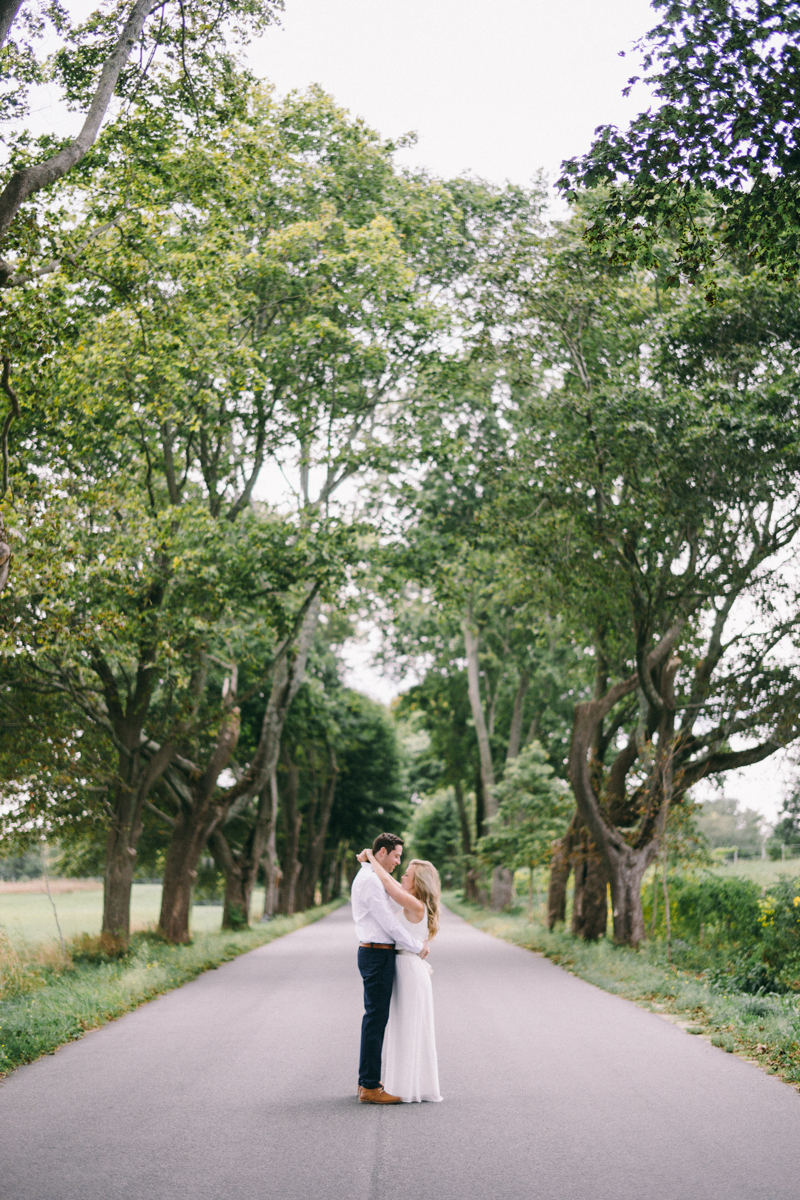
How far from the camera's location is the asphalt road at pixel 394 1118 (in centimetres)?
536

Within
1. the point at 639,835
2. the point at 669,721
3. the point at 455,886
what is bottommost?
the point at 455,886

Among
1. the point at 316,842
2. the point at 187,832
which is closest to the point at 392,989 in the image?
the point at 187,832

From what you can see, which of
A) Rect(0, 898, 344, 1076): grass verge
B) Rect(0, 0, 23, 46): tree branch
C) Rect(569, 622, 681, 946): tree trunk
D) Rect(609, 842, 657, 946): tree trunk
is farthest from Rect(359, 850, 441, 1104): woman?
Rect(609, 842, 657, 946): tree trunk

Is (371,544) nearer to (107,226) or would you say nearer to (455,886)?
(107,226)

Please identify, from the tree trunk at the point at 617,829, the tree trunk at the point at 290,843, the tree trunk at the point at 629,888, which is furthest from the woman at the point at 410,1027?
the tree trunk at the point at 290,843

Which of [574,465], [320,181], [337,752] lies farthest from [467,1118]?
[337,752]

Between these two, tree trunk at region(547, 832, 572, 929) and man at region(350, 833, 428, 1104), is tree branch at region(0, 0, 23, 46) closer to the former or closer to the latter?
man at region(350, 833, 428, 1104)

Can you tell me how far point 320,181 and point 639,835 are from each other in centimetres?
1281

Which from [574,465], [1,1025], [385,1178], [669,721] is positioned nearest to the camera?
[385,1178]

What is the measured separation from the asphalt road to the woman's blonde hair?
3.96 feet

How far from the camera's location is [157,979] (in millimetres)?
14164

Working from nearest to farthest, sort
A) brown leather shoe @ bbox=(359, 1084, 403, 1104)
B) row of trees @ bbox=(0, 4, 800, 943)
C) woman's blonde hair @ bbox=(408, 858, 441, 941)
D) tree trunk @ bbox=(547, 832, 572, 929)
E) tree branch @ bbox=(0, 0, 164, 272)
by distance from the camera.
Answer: brown leather shoe @ bbox=(359, 1084, 403, 1104)
woman's blonde hair @ bbox=(408, 858, 441, 941)
tree branch @ bbox=(0, 0, 164, 272)
row of trees @ bbox=(0, 4, 800, 943)
tree trunk @ bbox=(547, 832, 572, 929)

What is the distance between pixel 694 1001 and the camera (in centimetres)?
1188

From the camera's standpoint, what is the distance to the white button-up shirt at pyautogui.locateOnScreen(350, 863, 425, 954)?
7430mm
